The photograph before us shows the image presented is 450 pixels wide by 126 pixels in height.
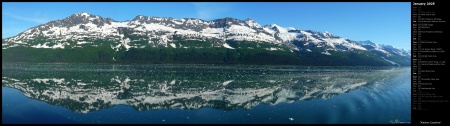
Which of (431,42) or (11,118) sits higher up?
(431,42)

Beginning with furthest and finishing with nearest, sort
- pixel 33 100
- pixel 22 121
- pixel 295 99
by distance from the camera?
pixel 295 99 → pixel 33 100 → pixel 22 121

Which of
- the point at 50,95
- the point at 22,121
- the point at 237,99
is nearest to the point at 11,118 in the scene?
the point at 22,121

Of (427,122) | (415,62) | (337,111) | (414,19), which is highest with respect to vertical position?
(414,19)

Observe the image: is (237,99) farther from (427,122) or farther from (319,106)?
(427,122)

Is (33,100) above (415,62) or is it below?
below

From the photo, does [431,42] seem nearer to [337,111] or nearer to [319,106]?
[337,111]

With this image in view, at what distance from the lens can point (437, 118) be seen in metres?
18.4

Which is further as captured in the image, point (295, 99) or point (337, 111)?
point (295, 99)

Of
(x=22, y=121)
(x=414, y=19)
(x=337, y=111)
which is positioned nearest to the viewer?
(x=414, y=19)

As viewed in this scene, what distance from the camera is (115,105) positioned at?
4828 cm

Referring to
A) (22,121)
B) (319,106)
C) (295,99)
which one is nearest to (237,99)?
(295,99)

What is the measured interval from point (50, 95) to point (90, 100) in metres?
9.57

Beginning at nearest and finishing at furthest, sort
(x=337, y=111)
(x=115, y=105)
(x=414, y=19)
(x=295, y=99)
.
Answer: (x=414, y=19) → (x=337, y=111) → (x=115, y=105) → (x=295, y=99)

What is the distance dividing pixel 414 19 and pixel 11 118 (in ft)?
125
